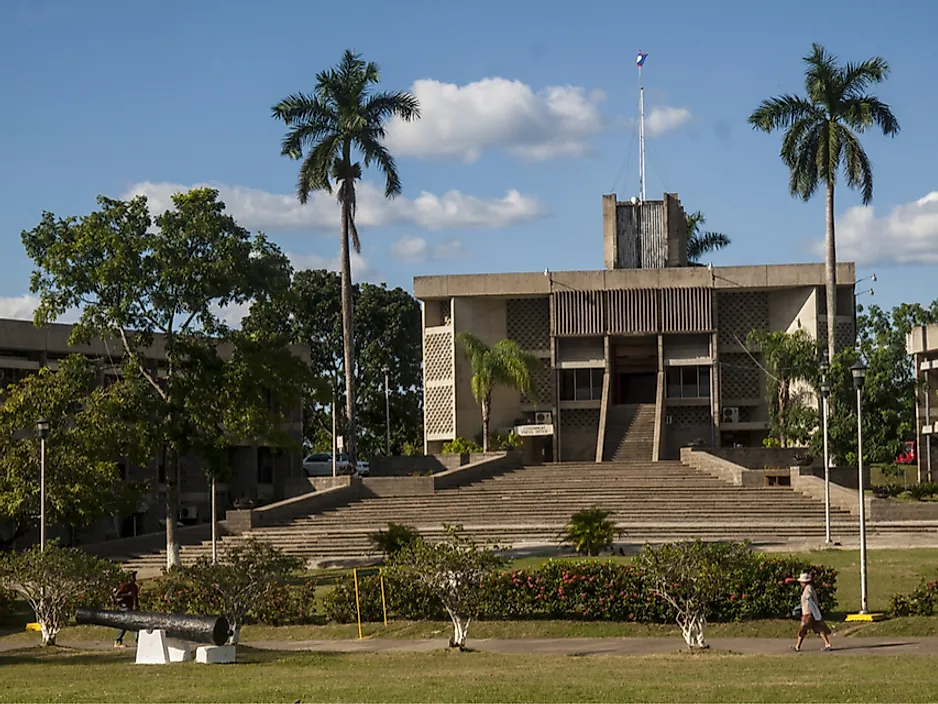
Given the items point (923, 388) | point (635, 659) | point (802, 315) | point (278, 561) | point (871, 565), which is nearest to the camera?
point (635, 659)

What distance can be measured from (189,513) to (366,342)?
2421cm

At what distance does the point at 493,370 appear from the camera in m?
52.7

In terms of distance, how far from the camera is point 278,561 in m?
24.0

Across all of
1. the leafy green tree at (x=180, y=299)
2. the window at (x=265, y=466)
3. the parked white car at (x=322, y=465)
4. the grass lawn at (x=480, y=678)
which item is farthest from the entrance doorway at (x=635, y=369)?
the grass lawn at (x=480, y=678)

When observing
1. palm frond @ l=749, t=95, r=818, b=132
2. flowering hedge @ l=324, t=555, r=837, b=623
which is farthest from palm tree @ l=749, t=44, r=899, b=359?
flowering hedge @ l=324, t=555, r=837, b=623

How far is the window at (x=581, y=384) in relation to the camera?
188 feet

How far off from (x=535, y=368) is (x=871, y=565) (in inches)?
1062

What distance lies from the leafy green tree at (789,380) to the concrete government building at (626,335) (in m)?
3.12

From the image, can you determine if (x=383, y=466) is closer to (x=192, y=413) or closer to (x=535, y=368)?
(x=535, y=368)

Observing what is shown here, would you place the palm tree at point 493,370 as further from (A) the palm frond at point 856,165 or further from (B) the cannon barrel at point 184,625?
(B) the cannon barrel at point 184,625

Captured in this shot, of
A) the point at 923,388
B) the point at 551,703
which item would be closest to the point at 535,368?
the point at 923,388

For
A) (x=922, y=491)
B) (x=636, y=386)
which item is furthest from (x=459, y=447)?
(x=922, y=491)

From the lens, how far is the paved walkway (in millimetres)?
20984

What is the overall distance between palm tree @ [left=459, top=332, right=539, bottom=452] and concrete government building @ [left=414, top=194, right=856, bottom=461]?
325cm
